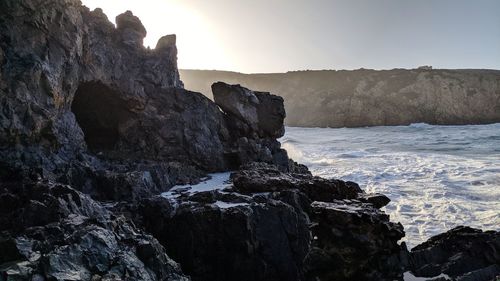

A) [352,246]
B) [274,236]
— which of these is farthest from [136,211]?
[352,246]

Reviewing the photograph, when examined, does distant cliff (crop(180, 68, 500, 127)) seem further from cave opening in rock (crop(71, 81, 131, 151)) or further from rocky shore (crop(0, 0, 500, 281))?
rocky shore (crop(0, 0, 500, 281))

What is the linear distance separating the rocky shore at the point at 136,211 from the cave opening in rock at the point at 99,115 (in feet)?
1.98

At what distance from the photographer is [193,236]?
39.2 feet

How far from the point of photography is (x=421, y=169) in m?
30.1

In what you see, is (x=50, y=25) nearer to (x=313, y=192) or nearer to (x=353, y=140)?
(x=313, y=192)

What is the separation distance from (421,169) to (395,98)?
39752mm

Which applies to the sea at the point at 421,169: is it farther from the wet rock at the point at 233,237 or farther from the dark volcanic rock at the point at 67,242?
the dark volcanic rock at the point at 67,242

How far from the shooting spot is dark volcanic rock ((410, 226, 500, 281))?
1083 centimetres

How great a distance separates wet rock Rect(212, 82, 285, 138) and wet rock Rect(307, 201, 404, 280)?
10.4 metres

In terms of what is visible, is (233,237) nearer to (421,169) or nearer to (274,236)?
(274,236)

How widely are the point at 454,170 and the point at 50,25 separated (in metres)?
26.7

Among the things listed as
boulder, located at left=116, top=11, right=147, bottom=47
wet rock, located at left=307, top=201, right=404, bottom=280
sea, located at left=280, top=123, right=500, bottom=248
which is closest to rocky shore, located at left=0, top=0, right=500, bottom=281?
wet rock, located at left=307, top=201, right=404, bottom=280

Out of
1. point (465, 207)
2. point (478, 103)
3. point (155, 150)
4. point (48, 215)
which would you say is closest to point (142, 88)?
point (155, 150)

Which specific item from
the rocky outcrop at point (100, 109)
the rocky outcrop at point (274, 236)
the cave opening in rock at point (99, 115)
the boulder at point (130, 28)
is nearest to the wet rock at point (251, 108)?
the rocky outcrop at point (100, 109)
